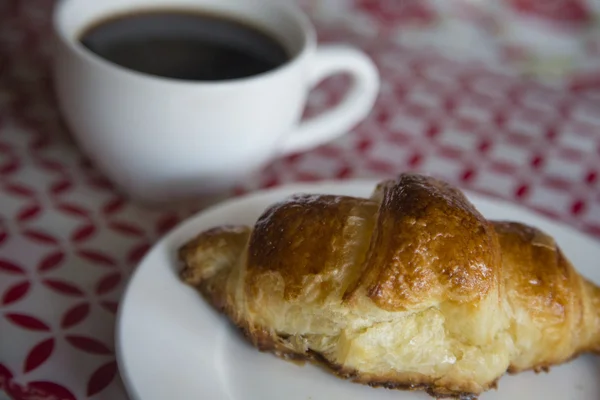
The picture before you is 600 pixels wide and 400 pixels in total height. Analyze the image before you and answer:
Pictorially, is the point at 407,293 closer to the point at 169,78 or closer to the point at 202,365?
the point at 202,365

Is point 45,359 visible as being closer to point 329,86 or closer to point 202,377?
point 202,377

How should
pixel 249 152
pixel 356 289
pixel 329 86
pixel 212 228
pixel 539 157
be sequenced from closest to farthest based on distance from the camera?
pixel 356 289, pixel 212 228, pixel 249 152, pixel 539 157, pixel 329 86

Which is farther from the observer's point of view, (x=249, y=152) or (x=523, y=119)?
(x=523, y=119)

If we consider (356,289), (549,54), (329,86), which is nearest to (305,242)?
(356,289)

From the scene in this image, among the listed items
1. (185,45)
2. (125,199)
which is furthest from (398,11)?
(125,199)

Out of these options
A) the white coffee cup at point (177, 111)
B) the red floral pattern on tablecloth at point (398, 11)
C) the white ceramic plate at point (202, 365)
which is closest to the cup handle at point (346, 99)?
the white coffee cup at point (177, 111)

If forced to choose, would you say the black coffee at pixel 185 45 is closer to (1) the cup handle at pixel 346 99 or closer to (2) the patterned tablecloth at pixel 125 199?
(1) the cup handle at pixel 346 99

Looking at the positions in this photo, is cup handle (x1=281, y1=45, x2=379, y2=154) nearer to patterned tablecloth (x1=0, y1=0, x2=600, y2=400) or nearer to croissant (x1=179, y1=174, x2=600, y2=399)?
patterned tablecloth (x1=0, y1=0, x2=600, y2=400)
